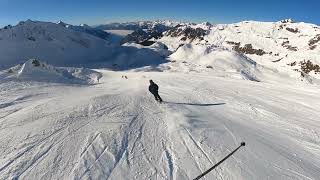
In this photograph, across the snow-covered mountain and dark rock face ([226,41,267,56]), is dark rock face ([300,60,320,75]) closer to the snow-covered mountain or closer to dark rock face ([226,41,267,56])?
the snow-covered mountain

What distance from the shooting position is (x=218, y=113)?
789 inches

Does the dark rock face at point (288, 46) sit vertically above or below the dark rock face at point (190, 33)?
below

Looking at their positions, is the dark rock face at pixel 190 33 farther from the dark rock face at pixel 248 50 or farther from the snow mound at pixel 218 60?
the snow mound at pixel 218 60

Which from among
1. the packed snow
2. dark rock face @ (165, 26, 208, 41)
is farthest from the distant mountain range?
the packed snow

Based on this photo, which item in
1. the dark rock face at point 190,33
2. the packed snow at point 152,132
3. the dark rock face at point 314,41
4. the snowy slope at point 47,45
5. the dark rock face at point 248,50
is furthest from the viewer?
the dark rock face at point 190,33

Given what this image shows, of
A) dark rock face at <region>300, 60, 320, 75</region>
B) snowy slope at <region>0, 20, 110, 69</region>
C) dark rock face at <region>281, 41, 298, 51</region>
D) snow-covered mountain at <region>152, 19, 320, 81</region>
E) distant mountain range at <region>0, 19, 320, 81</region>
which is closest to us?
snowy slope at <region>0, 20, 110, 69</region>

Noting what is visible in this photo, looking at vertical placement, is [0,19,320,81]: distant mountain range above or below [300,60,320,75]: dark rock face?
above

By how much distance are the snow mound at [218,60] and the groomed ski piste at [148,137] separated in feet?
150

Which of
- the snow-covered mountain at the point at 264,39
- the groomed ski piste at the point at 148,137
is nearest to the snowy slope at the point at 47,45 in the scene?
the snow-covered mountain at the point at 264,39

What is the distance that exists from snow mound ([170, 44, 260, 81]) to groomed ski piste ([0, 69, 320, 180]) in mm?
45632

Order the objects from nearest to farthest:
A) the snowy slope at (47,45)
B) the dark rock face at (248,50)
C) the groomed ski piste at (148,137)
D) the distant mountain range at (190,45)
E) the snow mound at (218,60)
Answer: the groomed ski piste at (148,137)
the snow mound at (218,60)
the snowy slope at (47,45)
the distant mountain range at (190,45)
the dark rock face at (248,50)

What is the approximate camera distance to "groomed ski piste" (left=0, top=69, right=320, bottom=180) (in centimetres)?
1203

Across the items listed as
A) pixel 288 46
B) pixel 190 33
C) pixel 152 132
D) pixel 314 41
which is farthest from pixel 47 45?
pixel 190 33

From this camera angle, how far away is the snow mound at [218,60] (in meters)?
71.2
